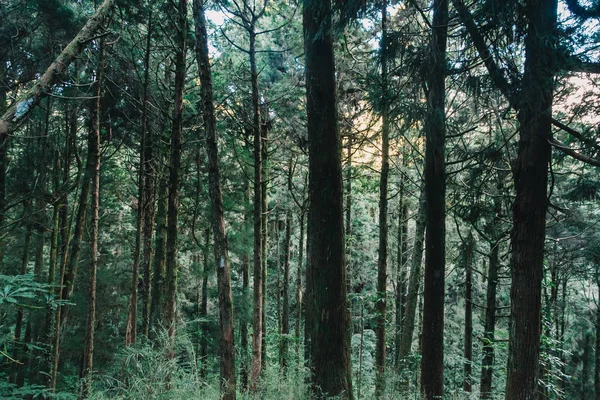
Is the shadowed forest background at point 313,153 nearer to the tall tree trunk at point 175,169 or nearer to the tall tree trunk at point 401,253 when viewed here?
the tall tree trunk at point 175,169

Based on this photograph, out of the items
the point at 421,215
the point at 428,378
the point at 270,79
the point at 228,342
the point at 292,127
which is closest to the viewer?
the point at 228,342

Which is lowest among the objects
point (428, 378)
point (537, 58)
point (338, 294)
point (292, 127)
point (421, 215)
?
point (428, 378)

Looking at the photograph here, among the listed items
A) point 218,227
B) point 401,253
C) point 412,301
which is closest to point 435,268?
point 412,301

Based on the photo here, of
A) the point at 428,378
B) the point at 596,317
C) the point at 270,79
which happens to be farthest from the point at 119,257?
the point at 596,317

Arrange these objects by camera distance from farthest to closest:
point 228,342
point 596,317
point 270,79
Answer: point 596,317, point 270,79, point 228,342

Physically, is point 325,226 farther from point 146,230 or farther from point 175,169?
point 146,230

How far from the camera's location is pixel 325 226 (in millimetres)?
4754

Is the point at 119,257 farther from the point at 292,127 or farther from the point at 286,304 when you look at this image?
the point at 292,127

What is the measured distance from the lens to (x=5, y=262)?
15.4m

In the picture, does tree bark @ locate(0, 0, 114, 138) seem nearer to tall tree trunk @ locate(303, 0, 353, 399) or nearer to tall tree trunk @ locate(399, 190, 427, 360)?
tall tree trunk @ locate(303, 0, 353, 399)

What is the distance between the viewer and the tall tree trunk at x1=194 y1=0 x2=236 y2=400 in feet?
16.7

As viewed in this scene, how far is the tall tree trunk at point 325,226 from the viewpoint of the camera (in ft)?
14.8

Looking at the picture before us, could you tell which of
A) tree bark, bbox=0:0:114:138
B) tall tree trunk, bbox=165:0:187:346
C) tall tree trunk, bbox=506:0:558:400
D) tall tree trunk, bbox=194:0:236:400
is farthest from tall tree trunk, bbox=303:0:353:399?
tall tree trunk, bbox=165:0:187:346

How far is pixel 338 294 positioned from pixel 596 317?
22920 mm
